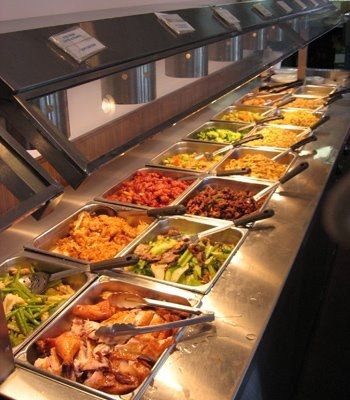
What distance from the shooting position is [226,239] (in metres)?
2.08

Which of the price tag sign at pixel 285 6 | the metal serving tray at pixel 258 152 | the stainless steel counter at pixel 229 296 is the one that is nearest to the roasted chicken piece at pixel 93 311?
the stainless steel counter at pixel 229 296

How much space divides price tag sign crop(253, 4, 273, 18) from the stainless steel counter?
85 cm

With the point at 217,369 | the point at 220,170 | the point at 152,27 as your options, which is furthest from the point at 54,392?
the point at 220,170

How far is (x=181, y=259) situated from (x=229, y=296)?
320 millimetres

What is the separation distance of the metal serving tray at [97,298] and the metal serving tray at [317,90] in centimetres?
338

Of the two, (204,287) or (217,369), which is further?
(204,287)

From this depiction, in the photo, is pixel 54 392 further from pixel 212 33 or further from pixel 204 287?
pixel 212 33

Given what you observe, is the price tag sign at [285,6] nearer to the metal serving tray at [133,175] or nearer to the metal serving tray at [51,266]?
the metal serving tray at [133,175]

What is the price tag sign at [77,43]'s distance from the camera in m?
1.20

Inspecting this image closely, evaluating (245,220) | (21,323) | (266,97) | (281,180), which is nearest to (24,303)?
(21,323)

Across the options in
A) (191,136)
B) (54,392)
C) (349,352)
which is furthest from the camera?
(191,136)

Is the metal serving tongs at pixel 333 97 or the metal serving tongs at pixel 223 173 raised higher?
the metal serving tongs at pixel 333 97

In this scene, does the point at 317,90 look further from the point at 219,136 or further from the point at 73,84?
the point at 73,84

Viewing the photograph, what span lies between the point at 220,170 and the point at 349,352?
1.26 metres
